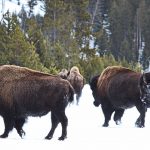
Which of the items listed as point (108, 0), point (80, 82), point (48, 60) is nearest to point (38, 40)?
point (48, 60)

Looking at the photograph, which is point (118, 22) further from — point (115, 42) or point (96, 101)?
point (96, 101)

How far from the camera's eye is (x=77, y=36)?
54938 mm

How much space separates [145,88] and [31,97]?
3.49 meters

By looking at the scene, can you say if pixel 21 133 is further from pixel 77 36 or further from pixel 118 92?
pixel 77 36

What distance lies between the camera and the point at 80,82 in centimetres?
2150

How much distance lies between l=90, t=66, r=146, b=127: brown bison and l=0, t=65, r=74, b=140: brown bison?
3200 millimetres

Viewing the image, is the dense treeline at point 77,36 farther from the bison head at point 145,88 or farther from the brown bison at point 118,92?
the bison head at point 145,88

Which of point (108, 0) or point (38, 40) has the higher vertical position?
point (108, 0)

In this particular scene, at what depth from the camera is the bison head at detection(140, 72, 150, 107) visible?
12336mm

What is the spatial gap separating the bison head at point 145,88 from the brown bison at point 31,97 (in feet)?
9.67

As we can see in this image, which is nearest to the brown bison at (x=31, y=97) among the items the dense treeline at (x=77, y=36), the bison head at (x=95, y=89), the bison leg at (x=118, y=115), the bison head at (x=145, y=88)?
the bison head at (x=145, y=88)

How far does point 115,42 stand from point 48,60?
46.7m

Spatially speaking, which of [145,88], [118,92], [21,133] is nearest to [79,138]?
[21,133]

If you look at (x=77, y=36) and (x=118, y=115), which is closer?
(x=118, y=115)
